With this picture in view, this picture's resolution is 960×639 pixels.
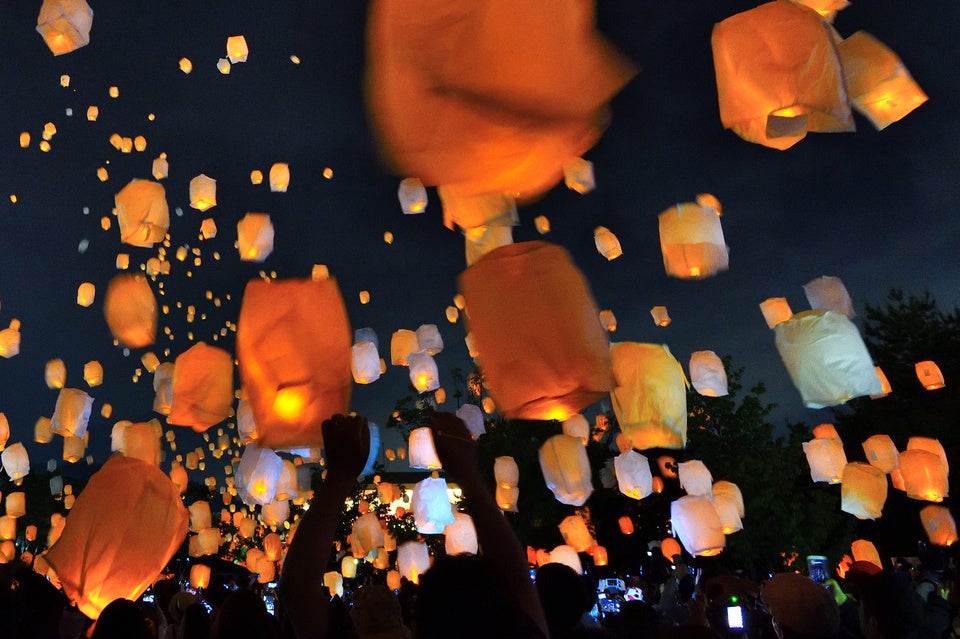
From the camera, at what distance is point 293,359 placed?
3564mm

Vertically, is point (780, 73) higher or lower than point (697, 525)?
higher

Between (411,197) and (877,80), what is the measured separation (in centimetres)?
506

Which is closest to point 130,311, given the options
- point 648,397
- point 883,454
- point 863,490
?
point 648,397

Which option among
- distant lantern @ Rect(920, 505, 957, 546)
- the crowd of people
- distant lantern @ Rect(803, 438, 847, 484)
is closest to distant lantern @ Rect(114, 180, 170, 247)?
the crowd of people

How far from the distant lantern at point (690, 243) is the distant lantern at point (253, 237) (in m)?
3.76

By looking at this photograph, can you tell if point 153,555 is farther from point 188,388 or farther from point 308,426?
point 308,426

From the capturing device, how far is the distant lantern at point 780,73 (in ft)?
9.95

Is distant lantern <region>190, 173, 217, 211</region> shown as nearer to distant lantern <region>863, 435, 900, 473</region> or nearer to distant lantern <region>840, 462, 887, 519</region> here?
distant lantern <region>840, 462, 887, 519</region>

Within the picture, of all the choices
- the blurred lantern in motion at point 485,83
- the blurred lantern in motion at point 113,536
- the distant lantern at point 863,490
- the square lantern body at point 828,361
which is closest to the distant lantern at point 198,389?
→ the blurred lantern in motion at point 113,536

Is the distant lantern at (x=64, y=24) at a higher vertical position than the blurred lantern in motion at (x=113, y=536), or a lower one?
higher

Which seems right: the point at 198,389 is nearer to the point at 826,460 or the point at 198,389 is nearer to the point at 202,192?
the point at 202,192

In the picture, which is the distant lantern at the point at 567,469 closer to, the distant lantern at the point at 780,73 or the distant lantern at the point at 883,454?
the distant lantern at the point at 883,454

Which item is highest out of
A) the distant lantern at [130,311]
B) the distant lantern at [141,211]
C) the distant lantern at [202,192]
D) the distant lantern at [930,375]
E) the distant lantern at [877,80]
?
the distant lantern at [877,80]

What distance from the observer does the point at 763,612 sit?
13.7ft
